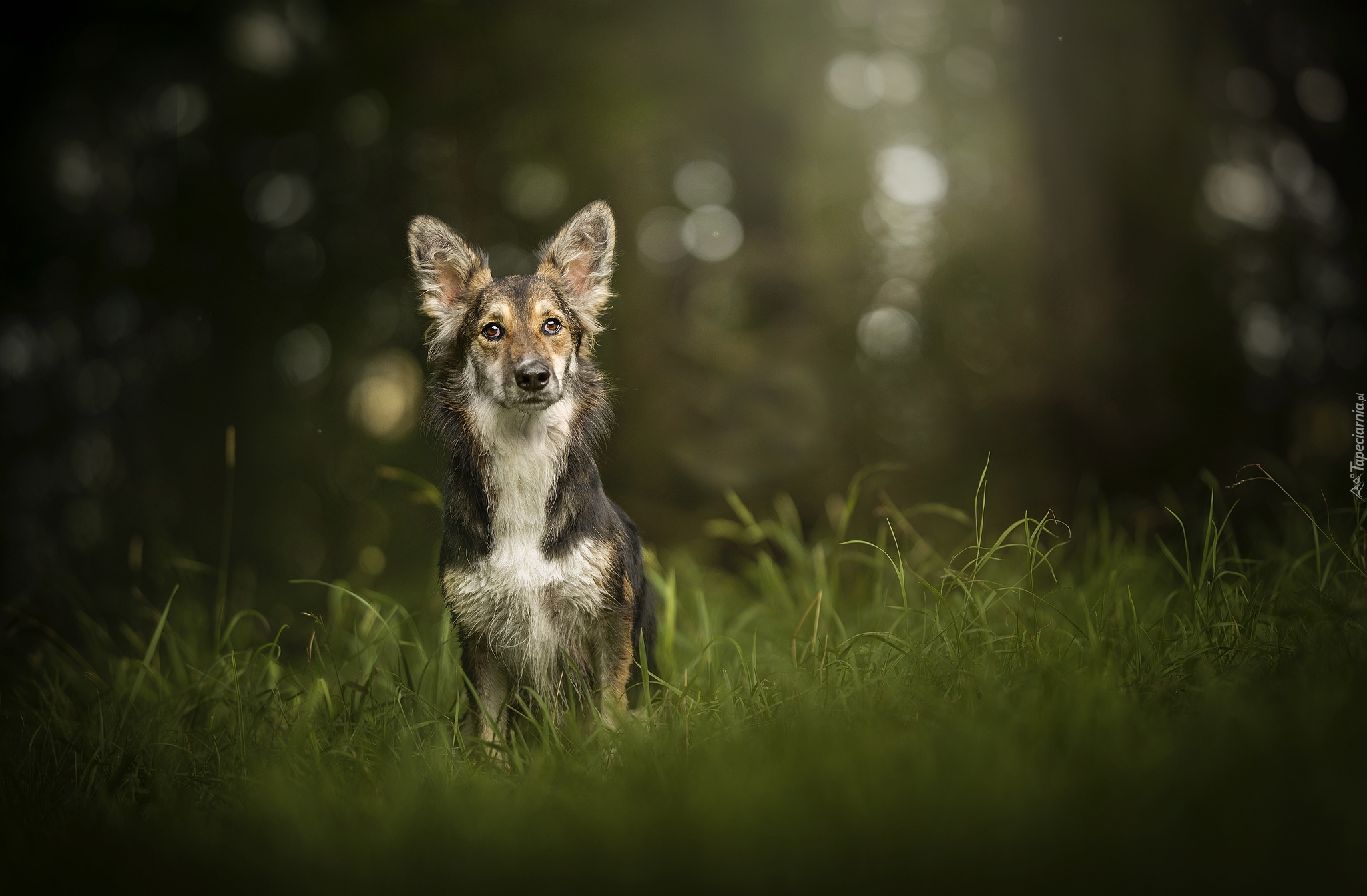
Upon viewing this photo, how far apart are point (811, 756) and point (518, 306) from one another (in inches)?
69.0

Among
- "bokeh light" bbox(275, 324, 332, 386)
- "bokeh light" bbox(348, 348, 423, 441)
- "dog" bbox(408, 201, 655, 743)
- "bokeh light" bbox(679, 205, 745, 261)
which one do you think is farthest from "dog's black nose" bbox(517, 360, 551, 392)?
"bokeh light" bbox(679, 205, 745, 261)

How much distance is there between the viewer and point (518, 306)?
8.78 feet

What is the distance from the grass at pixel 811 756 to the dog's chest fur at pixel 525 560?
0.36m

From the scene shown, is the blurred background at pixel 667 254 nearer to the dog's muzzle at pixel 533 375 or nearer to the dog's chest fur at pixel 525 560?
the dog's chest fur at pixel 525 560

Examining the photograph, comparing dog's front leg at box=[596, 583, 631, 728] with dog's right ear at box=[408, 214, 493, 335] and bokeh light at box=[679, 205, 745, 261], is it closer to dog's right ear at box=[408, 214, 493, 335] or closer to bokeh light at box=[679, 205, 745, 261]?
dog's right ear at box=[408, 214, 493, 335]

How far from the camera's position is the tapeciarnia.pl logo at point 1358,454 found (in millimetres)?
2949

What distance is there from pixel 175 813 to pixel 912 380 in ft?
17.0

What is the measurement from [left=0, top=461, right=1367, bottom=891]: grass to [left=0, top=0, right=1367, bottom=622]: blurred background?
173 cm

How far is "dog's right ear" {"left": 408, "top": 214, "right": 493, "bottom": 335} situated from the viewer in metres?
2.82

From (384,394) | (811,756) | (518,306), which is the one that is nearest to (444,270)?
(518,306)

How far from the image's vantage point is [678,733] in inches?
91.4

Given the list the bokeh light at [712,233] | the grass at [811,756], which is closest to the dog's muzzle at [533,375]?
the grass at [811,756]

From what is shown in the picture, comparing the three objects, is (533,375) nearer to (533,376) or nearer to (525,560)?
(533,376)

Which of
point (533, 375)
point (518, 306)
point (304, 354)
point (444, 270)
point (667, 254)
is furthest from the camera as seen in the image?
point (667, 254)
